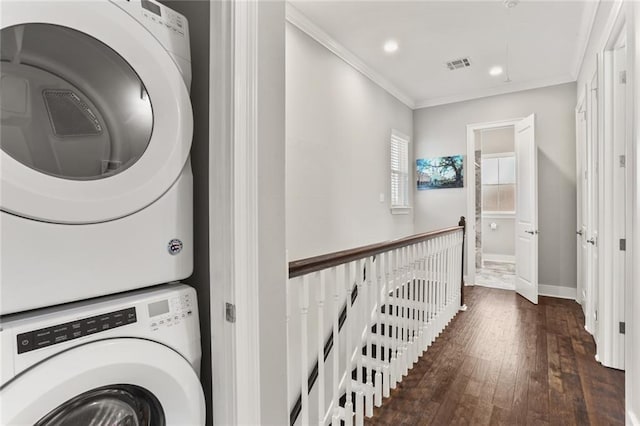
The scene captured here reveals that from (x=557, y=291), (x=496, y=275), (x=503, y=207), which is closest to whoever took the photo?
(x=557, y=291)

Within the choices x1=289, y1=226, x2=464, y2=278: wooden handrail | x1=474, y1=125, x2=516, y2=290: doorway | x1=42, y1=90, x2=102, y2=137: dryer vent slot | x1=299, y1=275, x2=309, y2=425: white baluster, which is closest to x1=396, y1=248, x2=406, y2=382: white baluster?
x1=289, y1=226, x2=464, y2=278: wooden handrail

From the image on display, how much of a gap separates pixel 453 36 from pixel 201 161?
10.5ft

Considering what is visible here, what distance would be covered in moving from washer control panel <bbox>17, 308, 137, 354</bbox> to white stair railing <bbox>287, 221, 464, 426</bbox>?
1.85 ft

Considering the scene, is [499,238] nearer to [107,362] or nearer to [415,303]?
[415,303]

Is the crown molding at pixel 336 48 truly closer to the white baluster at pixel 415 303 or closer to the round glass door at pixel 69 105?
the white baluster at pixel 415 303

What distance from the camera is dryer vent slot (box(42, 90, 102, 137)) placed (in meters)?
0.77

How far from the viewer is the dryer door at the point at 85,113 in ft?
2.25

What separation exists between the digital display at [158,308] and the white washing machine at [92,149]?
0.06m

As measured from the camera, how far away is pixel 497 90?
464cm

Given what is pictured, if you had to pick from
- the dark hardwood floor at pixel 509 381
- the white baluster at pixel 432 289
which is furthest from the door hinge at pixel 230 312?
the white baluster at pixel 432 289

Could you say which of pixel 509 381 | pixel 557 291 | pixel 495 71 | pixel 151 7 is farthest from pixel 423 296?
pixel 495 71

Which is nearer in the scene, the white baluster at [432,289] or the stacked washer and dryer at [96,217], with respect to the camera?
the stacked washer and dryer at [96,217]

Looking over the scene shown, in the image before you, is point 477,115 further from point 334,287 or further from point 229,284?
point 229,284

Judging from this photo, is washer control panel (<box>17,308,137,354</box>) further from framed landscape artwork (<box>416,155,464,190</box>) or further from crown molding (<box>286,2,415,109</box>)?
framed landscape artwork (<box>416,155,464,190</box>)
